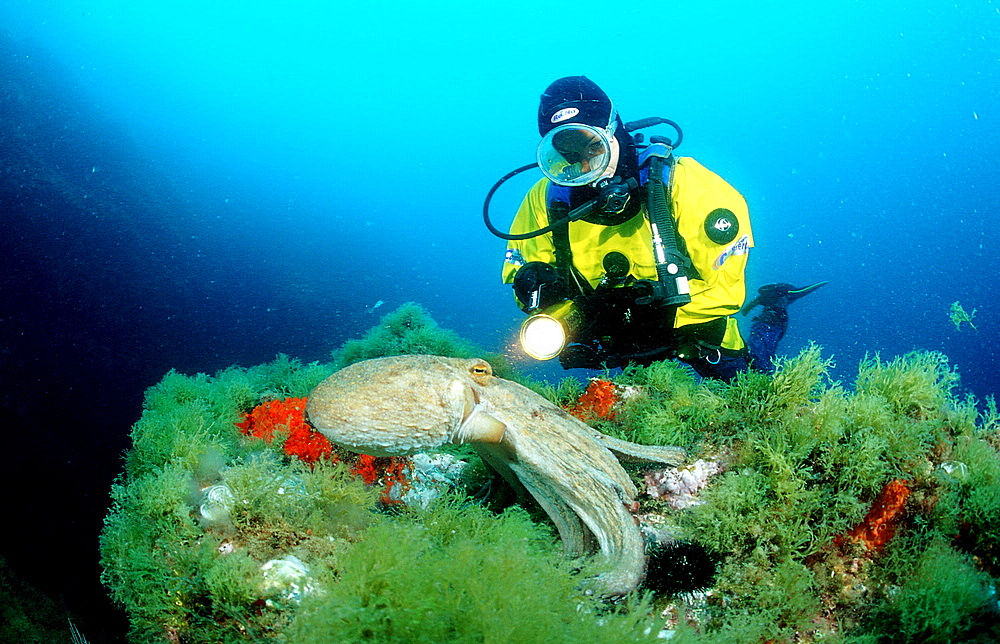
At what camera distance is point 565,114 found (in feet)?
14.2

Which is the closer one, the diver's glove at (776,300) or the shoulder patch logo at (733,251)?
the shoulder patch logo at (733,251)

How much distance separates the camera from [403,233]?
81.1 m

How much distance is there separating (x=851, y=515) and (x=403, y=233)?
272 feet

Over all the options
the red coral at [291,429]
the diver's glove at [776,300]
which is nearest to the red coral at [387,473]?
the red coral at [291,429]

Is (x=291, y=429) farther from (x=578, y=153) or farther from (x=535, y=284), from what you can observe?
(x=578, y=153)

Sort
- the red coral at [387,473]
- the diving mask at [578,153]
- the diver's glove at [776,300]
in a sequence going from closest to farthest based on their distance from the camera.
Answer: the red coral at [387,473]
the diving mask at [578,153]
the diver's glove at [776,300]

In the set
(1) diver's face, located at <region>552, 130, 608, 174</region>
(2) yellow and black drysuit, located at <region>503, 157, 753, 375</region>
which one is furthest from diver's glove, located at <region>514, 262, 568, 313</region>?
(1) diver's face, located at <region>552, 130, 608, 174</region>

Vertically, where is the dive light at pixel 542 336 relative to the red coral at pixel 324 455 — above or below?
above

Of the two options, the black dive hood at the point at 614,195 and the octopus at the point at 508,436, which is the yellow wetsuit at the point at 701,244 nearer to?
the black dive hood at the point at 614,195

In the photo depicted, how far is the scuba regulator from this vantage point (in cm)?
434

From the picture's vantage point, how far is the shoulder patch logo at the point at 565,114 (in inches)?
169

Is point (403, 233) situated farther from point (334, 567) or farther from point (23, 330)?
point (334, 567)

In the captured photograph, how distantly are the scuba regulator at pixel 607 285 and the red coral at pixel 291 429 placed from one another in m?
2.12

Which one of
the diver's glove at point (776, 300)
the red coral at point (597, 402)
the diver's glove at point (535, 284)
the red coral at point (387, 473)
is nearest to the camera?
the red coral at point (387, 473)
